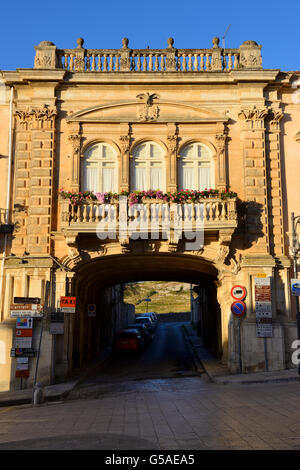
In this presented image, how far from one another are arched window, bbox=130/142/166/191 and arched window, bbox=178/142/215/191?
77cm

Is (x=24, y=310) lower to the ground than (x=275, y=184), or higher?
lower

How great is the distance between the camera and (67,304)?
17266 mm

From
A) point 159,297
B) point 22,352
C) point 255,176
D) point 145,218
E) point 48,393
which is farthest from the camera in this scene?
point 159,297

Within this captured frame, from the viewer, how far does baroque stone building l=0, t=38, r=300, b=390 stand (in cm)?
1827

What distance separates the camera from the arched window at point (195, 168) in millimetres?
19484

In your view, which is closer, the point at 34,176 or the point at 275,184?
the point at 34,176

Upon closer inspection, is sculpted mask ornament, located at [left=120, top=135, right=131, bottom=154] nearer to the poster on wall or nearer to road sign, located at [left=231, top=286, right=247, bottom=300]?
road sign, located at [left=231, top=286, right=247, bottom=300]

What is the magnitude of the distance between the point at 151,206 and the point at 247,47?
26.5 feet

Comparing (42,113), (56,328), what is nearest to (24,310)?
(56,328)

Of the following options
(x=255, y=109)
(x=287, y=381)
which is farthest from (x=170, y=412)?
(x=255, y=109)

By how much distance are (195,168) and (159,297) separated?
5634 centimetres

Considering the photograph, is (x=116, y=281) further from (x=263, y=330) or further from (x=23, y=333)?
(x=263, y=330)

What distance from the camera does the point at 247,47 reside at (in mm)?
20156

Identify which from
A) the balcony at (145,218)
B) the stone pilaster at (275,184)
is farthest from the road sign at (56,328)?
the stone pilaster at (275,184)
